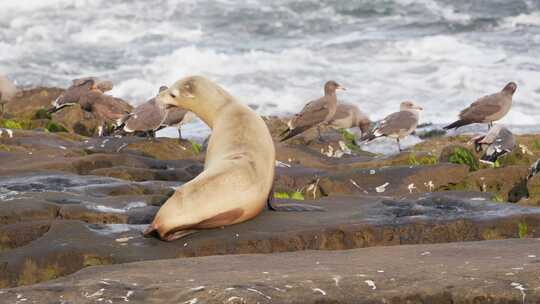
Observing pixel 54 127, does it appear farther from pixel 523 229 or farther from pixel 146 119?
pixel 523 229

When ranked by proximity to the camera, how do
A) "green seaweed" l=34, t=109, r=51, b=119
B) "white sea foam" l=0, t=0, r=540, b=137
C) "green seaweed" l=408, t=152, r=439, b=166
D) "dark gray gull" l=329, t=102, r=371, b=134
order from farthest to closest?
"white sea foam" l=0, t=0, r=540, b=137
"dark gray gull" l=329, t=102, r=371, b=134
"green seaweed" l=34, t=109, r=51, b=119
"green seaweed" l=408, t=152, r=439, b=166

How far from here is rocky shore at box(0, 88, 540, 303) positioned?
4797mm

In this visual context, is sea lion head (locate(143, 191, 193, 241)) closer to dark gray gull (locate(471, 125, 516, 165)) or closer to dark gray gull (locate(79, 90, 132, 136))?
dark gray gull (locate(471, 125, 516, 165))

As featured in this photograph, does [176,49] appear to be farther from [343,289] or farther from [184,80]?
[343,289]

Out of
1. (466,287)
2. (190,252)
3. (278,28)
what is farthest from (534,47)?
(466,287)

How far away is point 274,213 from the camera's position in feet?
25.1

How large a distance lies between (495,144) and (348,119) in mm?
4903

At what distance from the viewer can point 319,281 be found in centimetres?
491

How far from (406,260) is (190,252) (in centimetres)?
167

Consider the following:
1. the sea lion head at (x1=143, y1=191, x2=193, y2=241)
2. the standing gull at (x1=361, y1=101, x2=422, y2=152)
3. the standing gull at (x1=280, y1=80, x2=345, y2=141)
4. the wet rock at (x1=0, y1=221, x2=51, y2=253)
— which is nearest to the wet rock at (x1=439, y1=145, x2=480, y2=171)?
the standing gull at (x1=280, y1=80, x2=345, y2=141)

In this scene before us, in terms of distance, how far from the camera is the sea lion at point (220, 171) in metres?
7.04

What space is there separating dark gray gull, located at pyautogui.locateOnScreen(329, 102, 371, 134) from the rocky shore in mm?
4700

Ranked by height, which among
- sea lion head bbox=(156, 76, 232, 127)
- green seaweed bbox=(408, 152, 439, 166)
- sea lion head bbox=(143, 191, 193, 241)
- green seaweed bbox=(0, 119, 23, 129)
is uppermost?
sea lion head bbox=(156, 76, 232, 127)

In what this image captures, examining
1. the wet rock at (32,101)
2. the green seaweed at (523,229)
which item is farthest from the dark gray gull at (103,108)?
the green seaweed at (523,229)
